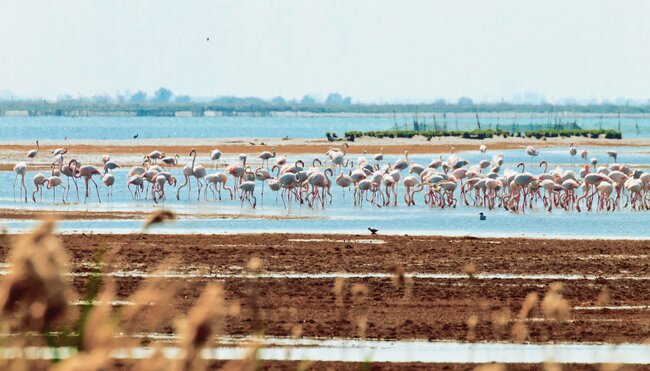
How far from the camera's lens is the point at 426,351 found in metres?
9.94

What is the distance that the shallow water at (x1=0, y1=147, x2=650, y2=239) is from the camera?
22500 mm

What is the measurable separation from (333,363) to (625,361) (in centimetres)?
236

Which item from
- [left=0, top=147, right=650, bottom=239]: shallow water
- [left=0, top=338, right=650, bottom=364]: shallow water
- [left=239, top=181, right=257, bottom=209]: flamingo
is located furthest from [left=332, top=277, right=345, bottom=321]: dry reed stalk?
[left=239, top=181, right=257, bottom=209]: flamingo

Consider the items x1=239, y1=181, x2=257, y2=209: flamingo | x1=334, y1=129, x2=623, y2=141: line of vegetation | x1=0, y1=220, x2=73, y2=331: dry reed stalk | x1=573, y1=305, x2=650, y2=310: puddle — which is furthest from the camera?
x1=334, y1=129, x2=623, y2=141: line of vegetation

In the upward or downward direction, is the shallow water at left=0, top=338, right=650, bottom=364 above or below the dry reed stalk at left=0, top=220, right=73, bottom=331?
below

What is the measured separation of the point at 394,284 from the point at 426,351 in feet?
13.4

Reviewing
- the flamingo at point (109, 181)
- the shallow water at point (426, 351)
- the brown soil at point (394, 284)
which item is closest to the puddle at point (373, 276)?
the brown soil at point (394, 284)

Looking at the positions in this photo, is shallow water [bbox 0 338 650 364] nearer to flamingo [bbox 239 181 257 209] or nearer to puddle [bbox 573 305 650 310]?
puddle [bbox 573 305 650 310]

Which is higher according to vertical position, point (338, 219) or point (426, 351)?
point (426, 351)

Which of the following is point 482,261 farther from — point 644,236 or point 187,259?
point 644,236

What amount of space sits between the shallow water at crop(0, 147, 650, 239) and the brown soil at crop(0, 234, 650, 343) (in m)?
2.45

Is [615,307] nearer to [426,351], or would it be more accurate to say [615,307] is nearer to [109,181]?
[426,351]

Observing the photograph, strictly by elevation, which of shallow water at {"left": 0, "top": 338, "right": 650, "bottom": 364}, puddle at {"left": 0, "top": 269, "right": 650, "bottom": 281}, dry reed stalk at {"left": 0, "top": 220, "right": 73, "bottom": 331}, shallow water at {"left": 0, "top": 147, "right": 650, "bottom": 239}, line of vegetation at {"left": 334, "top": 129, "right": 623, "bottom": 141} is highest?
dry reed stalk at {"left": 0, "top": 220, "right": 73, "bottom": 331}

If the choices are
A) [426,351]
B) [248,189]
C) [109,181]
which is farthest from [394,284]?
[109,181]
